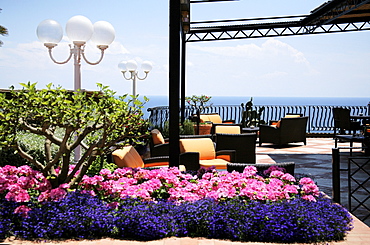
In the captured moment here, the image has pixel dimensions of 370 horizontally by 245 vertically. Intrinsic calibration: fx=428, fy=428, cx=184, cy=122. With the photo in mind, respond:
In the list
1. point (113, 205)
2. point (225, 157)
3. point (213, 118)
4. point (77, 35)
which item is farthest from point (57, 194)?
point (213, 118)

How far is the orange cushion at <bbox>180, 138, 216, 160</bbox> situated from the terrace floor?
5.31 ft

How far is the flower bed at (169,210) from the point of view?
3500 mm

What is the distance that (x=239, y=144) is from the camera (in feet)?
24.4

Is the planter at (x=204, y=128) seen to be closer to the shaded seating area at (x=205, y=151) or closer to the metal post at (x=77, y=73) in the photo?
the shaded seating area at (x=205, y=151)

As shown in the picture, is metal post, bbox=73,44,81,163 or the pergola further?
the pergola

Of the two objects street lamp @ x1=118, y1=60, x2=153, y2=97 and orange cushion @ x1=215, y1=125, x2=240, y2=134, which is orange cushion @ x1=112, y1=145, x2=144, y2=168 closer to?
orange cushion @ x1=215, y1=125, x2=240, y2=134

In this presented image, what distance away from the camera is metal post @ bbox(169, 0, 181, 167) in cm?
509

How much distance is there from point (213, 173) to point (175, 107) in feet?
2.97

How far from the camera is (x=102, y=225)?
3533mm

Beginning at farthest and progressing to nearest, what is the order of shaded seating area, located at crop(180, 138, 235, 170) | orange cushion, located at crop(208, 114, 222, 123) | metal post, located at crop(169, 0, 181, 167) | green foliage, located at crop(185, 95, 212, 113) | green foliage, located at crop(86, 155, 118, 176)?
green foliage, located at crop(185, 95, 212, 113) → orange cushion, located at crop(208, 114, 222, 123) → shaded seating area, located at crop(180, 138, 235, 170) → metal post, located at crop(169, 0, 181, 167) → green foliage, located at crop(86, 155, 118, 176)

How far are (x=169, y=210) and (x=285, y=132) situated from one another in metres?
8.54

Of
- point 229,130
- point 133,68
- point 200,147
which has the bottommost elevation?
point 200,147

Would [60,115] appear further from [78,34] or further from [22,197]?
[78,34]

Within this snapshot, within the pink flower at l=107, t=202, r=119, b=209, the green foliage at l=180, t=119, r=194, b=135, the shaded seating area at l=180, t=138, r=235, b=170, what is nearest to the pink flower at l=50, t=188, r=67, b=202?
the pink flower at l=107, t=202, r=119, b=209
